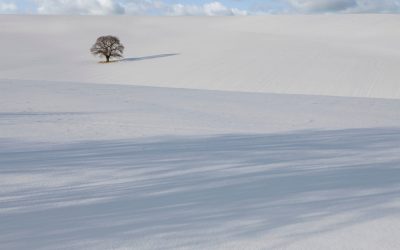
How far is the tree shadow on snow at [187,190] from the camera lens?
391 centimetres

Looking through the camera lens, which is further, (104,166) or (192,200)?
(104,166)

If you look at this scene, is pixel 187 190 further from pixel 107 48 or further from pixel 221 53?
pixel 107 48

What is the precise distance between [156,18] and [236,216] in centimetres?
5231

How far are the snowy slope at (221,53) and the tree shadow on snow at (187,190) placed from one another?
15.0 m

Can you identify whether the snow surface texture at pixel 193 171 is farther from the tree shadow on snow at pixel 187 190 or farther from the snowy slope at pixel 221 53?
the snowy slope at pixel 221 53

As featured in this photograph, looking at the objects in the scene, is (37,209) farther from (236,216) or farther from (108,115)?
(108,115)

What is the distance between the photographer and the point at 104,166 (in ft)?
18.7

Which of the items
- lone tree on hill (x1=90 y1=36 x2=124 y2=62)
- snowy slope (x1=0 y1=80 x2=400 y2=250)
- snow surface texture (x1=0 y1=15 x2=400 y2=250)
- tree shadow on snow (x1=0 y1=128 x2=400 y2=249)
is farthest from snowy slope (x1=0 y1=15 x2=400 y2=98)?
tree shadow on snow (x1=0 y1=128 x2=400 y2=249)

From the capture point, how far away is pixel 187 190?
4906 mm

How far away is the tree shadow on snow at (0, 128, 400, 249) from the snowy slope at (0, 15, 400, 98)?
15.0 meters

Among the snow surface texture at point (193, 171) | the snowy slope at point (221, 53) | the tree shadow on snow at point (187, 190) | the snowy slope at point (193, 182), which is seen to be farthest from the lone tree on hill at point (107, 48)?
the tree shadow on snow at point (187, 190)

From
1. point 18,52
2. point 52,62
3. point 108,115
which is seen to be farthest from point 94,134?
point 18,52

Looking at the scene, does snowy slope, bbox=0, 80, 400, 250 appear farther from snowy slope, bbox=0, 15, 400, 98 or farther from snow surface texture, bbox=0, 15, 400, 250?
snowy slope, bbox=0, 15, 400, 98

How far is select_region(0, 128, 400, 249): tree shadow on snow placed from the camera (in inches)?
154
